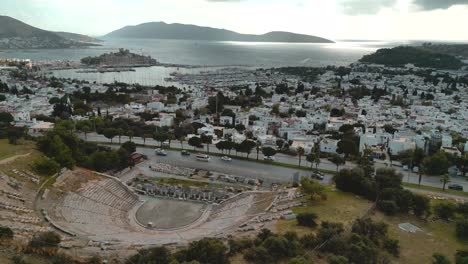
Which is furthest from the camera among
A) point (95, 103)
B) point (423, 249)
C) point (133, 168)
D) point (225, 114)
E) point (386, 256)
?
point (95, 103)

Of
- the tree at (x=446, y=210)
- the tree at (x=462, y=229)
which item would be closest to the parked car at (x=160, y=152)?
the tree at (x=446, y=210)

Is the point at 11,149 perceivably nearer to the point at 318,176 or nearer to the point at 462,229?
the point at 318,176

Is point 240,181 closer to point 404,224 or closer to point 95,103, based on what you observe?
point 404,224

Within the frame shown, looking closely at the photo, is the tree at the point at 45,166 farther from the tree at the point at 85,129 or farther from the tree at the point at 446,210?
the tree at the point at 446,210

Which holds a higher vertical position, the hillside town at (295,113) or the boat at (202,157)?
the hillside town at (295,113)

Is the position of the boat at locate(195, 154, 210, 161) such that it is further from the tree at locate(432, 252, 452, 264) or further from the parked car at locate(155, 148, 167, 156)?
the tree at locate(432, 252, 452, 264)

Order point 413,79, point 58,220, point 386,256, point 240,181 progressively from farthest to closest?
point 413,79 < point 240,181 < point 58,220 < point 386,256

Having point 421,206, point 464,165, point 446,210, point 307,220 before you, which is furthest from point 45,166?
point 464,165

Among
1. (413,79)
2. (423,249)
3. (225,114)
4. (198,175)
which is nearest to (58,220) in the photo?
(198,175)
